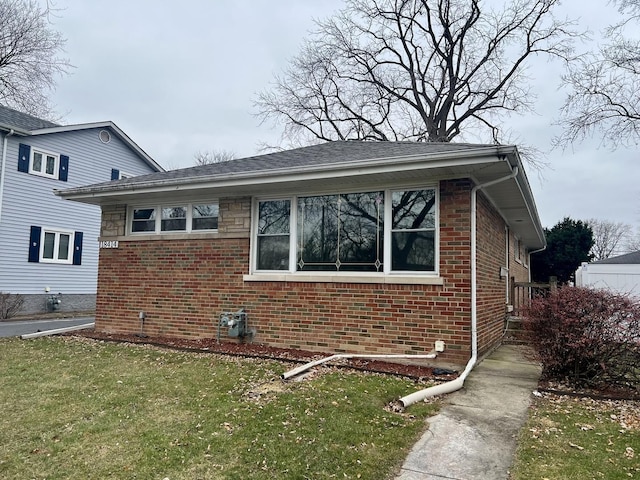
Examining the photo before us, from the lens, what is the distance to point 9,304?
49.5 ft

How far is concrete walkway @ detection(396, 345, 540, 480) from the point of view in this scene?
3.30 meters

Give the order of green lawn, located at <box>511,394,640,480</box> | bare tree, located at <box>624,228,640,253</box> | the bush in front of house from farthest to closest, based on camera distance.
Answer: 1. bare tree, located at <box>624,228,640,253</box>
2. the bush in front of house
3. green lawn, located at <box>511,394,640,480</box>

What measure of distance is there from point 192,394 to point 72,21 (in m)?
5.44

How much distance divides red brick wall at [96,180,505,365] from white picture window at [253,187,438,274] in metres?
0.26

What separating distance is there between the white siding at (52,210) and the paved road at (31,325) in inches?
113

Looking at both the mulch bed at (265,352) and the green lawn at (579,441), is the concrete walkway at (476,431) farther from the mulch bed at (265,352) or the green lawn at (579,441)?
the mulch bed at (265,352)

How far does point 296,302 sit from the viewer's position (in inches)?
290

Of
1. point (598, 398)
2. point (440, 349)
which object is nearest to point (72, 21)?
point (440, 349)

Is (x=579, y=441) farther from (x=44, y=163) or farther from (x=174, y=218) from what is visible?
(x=44, y=163)

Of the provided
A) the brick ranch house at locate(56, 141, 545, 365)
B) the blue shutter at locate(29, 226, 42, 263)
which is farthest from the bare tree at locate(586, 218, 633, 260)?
the blue shutter at locate(29, 226, 42, 263)

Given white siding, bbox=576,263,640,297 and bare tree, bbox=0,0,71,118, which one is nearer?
white siding, bbox=576,263,640,297

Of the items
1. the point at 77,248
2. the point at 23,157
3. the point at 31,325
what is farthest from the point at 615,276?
the point at 23,157

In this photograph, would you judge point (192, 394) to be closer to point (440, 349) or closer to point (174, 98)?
point (440, 349)

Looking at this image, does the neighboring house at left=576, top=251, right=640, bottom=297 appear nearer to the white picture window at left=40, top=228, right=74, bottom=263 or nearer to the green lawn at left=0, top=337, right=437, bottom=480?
the green lawn at left=0, top=337, right=437, bottom=480
